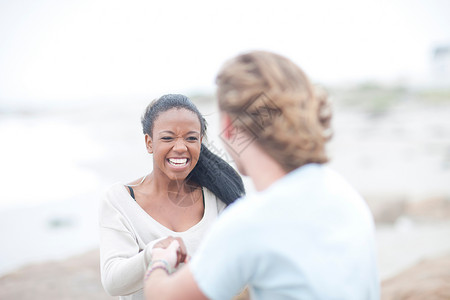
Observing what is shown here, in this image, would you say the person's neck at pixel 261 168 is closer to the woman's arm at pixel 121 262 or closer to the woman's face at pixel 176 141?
the woman's arm at pixel 121 262

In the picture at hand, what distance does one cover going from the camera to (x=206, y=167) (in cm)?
233

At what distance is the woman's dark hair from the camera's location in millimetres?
2121

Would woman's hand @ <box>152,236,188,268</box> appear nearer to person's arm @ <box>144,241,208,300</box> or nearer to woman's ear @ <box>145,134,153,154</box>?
person's arm @ <box>144,241,208,300</box>

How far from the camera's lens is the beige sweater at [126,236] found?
1708mm

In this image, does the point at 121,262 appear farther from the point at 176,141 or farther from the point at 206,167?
the point at 206,167

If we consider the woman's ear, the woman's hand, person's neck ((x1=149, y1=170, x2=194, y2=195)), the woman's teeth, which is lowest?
person's neck ((x1=149, y1=170, x2=194, y2=195))

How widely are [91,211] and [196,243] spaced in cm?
783

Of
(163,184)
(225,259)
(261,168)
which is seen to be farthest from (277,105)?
(163,184)

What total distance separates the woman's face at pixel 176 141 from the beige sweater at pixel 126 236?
249 millimetres

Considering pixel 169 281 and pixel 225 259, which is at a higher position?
pixel 225 259

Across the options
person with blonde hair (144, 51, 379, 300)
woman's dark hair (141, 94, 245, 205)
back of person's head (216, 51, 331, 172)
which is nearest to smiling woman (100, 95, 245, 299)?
woman's dark hair (141, 94, 245, 205)

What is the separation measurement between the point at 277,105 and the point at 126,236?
1.10 m

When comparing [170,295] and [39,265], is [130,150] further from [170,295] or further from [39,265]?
[170,295]

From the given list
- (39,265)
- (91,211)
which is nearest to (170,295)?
(39,265)
